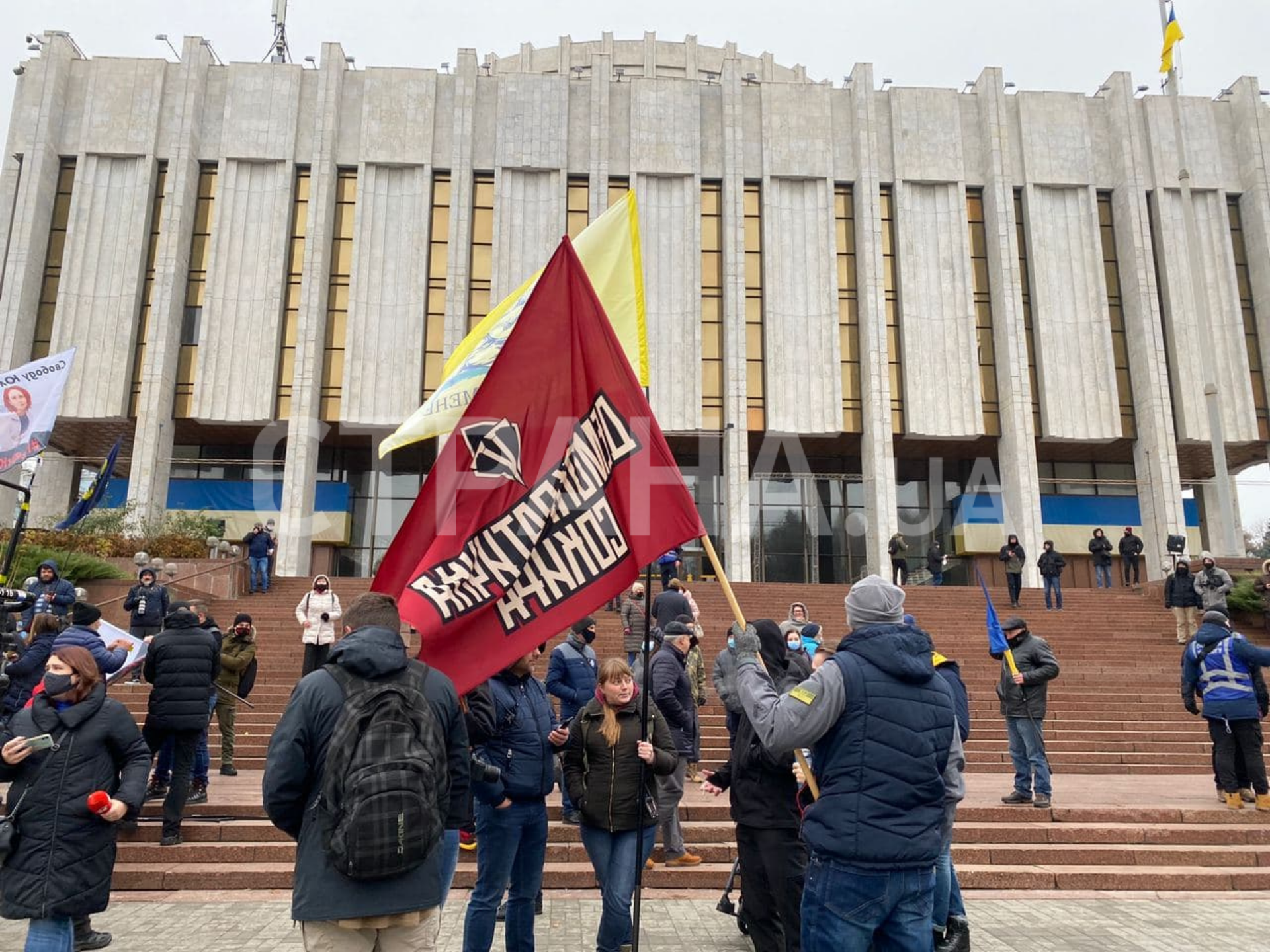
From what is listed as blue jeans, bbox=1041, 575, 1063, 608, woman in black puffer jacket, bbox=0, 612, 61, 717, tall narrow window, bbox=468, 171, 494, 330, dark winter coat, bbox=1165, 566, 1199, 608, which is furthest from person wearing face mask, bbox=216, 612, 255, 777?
tall narrow window, bbox=468, 171, 494, 330

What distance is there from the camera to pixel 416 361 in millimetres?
28328

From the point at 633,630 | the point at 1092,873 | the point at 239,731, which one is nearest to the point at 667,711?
the point at 1092,873

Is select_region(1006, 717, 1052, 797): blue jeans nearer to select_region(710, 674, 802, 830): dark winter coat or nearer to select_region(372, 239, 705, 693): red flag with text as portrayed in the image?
select_region(710, 674, 802, 830): dark winter coat

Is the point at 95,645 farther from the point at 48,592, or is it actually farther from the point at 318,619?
the point at 48,592

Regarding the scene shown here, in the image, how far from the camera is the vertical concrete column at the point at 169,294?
88.1 ft

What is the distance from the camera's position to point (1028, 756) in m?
8.87

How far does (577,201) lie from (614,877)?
27.5 metres

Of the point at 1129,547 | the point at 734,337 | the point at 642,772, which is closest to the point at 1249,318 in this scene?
the point at 1129,547

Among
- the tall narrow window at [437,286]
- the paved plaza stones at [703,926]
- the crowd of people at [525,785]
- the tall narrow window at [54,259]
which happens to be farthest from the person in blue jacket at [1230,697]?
the tall narrow window at [54,259]

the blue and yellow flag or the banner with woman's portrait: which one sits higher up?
the blue and yellow flag

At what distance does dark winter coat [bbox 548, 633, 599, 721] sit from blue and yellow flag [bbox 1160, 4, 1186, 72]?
91.1ft

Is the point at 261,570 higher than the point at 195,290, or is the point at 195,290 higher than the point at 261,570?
the point at 195,290

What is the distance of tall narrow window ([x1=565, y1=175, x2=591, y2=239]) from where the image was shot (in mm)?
29703

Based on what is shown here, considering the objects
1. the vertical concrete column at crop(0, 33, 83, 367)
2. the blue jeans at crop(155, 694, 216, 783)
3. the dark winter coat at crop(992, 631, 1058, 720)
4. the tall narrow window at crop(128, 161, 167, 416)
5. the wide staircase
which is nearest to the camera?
the wide staircase
